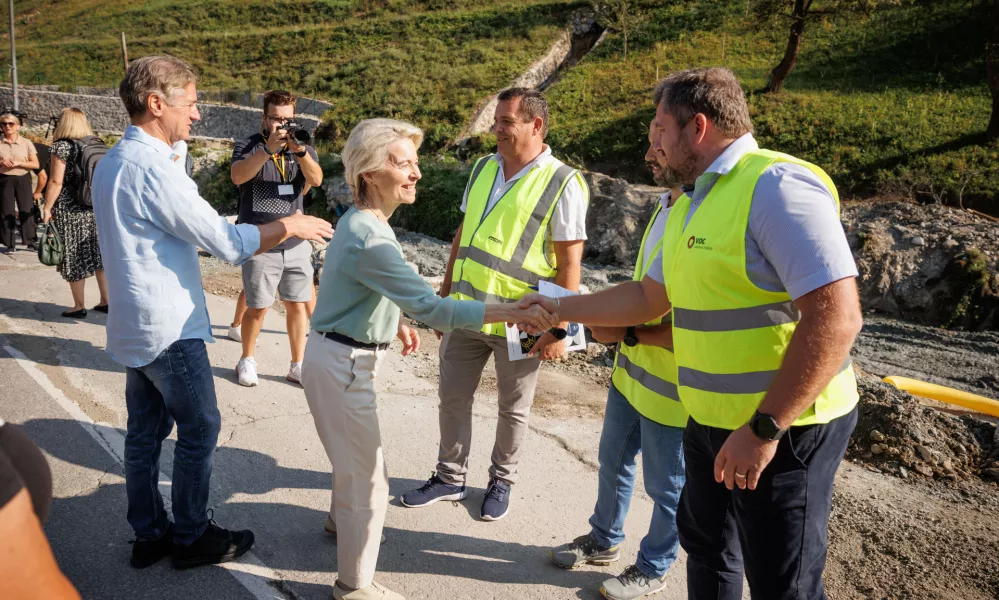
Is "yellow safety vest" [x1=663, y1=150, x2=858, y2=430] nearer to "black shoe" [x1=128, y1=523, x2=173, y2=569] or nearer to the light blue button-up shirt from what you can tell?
the light blue button-up shirt

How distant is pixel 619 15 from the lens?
31.5 m

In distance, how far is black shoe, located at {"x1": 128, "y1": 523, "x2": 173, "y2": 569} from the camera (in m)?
3.18

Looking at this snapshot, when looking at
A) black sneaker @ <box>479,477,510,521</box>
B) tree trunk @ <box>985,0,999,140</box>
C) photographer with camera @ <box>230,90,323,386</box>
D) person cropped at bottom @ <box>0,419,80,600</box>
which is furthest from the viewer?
tree trunk @ <box>985,0,999,140</box>

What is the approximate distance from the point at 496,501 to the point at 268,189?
3121 mm

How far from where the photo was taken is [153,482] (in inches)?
124

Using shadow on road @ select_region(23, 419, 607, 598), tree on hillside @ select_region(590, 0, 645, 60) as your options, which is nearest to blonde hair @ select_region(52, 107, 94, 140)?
shadow on road @ select_region(23, 419, 607, 598)

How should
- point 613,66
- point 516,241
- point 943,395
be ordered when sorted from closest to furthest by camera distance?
point 516,241 < point 943,395 < point 613,66

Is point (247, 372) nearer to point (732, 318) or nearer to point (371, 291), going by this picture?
point (371, 291)

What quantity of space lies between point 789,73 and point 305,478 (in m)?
23.7

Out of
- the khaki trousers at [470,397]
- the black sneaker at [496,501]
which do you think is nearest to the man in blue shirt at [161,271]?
the khaki trousers at [470,397]

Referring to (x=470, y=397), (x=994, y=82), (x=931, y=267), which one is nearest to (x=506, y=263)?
(x=470, y=397)

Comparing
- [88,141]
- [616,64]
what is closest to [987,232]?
[88,141]

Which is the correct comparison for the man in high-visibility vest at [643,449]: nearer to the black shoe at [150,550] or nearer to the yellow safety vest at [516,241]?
the yellow safety vest at [516,241]

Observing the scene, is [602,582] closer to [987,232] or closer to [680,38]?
[987,232]
